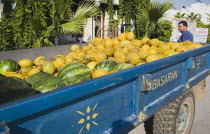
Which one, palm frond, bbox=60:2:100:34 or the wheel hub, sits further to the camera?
palm frond, bbox=60:2:100:34

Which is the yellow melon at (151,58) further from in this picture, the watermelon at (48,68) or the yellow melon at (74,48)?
the yellow melon at (74,48)

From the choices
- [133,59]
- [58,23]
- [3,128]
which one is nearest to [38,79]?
[3,128]

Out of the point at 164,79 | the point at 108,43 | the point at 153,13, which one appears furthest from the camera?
the point at 153,13

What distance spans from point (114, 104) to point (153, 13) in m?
8.09

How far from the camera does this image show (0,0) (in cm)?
762

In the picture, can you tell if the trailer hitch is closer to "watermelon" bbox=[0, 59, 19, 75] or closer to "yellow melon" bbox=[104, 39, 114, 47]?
"watermelon" bbox=[0, 59, 19, 75]

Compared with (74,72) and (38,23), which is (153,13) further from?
(74,72)

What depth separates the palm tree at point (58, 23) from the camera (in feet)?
22.0

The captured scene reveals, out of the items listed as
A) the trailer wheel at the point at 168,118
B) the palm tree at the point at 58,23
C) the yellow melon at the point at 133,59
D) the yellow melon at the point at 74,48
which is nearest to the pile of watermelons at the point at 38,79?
the yellow melon at the point at 133,59

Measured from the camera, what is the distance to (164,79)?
300cm

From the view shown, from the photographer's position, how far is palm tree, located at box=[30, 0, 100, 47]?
6.70 metres

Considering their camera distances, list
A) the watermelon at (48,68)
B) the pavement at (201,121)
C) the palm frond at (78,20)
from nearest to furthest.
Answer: the watermelon at (48,68), the pavement at (201,121), the palm frond at (78,20)

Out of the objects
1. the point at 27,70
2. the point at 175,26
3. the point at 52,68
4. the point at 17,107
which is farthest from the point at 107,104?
the point at 175,26

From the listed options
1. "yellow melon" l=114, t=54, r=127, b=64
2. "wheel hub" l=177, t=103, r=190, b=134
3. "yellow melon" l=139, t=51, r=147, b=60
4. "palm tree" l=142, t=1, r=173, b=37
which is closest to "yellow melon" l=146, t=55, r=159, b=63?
"yellow melon" l=139, t=51, r=147, b=60
